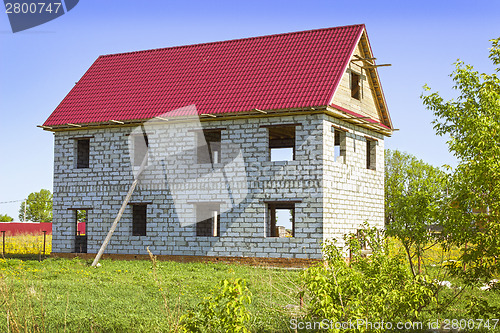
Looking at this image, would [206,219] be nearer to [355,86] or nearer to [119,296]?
[355,86]

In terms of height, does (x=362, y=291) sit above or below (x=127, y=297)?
above

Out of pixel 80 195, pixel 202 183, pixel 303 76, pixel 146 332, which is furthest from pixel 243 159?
pixel 146 332

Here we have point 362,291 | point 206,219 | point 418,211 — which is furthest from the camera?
point 206,219

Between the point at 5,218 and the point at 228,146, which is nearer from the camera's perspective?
the point at 228,146

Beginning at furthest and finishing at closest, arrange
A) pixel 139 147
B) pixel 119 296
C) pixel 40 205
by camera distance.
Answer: pixel 40 205 < pixel 139 147 < pixel 119 296

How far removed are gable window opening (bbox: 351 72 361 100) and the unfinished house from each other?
6 cm

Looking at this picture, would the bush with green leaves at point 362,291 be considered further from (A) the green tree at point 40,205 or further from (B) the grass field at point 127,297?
(A) the green tree at point 40,205

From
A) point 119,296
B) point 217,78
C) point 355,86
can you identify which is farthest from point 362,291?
point 355,86

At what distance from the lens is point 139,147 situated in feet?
75.6

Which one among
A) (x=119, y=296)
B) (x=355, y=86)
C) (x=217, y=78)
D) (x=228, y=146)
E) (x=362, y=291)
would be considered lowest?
(x=119, y=296)

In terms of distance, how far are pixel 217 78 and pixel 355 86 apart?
543cm

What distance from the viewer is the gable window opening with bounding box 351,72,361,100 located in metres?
22.7

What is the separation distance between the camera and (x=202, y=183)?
837 inches

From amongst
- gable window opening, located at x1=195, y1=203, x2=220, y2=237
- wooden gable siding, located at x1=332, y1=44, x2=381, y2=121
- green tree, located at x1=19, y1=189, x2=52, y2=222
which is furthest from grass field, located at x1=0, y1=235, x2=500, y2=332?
green tree, located at x1=19, y1=189, x2=52, y2=222
